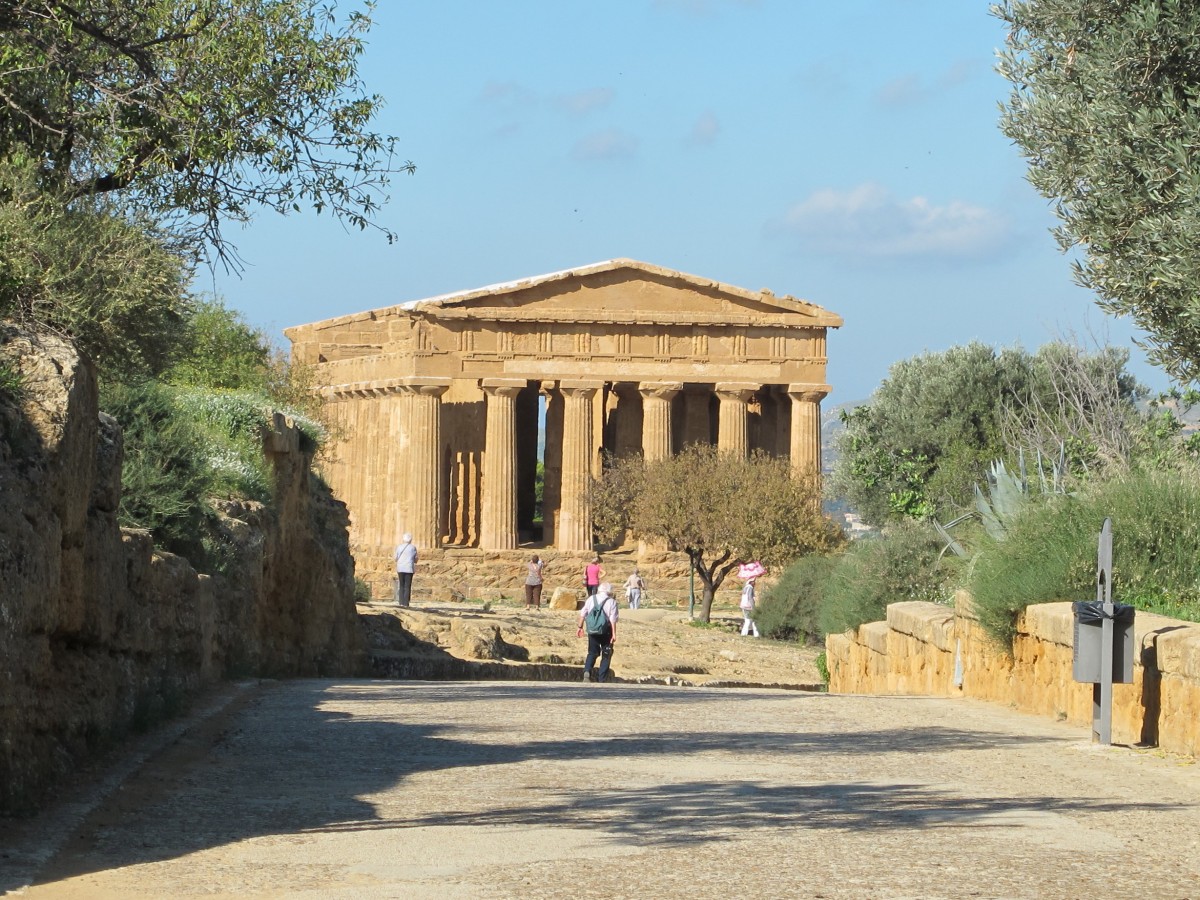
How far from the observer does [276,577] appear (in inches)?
767

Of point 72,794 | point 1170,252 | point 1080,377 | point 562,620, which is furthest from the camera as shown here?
point 562,620

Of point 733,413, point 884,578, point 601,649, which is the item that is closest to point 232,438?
point 601,649

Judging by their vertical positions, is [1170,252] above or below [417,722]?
above

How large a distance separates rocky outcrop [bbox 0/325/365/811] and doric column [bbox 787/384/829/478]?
38639 mm

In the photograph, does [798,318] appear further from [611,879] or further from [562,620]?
[611,879]

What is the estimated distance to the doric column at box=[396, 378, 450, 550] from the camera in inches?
2048

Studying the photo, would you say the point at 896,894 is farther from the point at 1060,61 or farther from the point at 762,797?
the point at 1060,61

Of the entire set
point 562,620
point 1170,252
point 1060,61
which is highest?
point 1060,61

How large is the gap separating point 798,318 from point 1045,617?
40443mm

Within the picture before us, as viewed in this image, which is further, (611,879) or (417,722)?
(417,722)

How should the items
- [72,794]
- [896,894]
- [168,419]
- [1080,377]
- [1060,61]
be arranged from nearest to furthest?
1. [896,894]
2. [72,794]
3. [1060,61]
4. [168,419]
5. [1080,377]

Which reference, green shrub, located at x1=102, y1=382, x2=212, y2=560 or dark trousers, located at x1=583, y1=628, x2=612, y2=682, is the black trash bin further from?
dark trousers, located at x1=583, y1=628, x2=612, y2=682

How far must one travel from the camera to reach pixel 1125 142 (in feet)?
38.1

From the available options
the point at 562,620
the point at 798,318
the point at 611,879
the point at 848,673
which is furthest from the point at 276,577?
the point at 798,318
